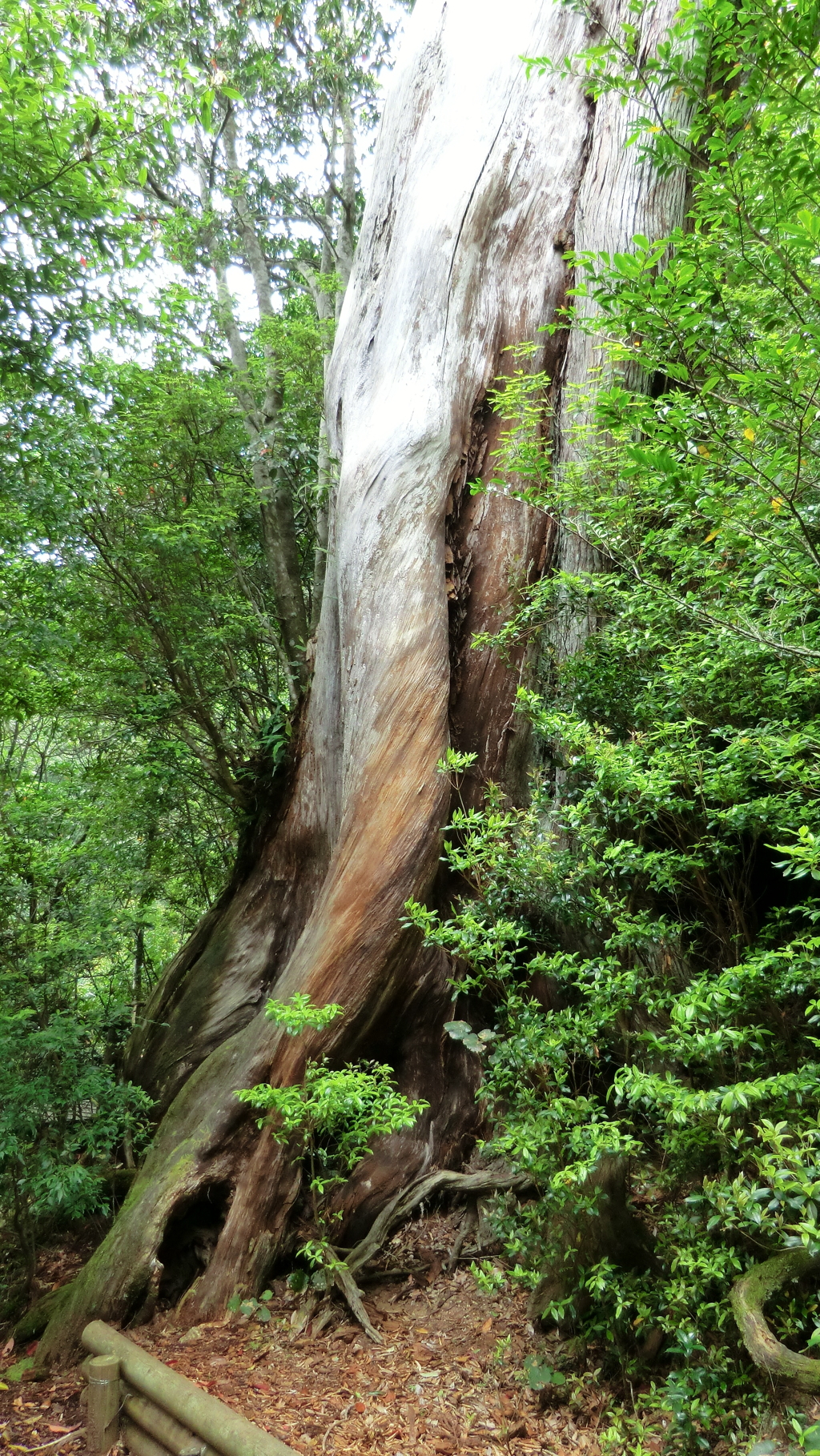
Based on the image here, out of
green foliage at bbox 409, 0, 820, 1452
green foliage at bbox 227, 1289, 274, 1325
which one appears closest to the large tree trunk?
green foliage at bbox 227, 1289, 274, 1325

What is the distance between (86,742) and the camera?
22.2 feet

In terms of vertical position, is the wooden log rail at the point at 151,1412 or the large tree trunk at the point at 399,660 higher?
the large tree trunk at the point at 399,660

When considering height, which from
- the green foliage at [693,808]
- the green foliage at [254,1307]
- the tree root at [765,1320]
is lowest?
the green foliage at [254,1307]

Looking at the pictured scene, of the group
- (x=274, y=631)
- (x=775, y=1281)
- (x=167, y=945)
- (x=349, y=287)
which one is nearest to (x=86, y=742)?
(x=274, y=631)

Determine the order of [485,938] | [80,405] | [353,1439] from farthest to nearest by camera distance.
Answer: [80,405]
[485,938]
[353,1439]

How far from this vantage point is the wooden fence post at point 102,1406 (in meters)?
3.21

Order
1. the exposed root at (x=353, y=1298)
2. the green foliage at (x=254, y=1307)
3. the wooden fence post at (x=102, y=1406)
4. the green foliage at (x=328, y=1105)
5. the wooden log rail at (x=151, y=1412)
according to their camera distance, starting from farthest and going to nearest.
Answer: the green foliage at (x=254, y=1307), the exposed root at (x=353, y=1298), the wooden fence post at (x=102, y=1406), the green foliage at (x=328, y=1105), the wooden log rail at (x=151, y=1412)

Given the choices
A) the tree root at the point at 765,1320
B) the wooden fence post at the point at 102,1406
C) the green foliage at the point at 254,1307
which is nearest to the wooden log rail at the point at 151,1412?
the wooden fence post at the point at 102,1406

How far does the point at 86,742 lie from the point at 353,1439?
5208mm

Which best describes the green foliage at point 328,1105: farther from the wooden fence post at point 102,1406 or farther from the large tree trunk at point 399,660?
the wooden fence post at point 102,1406

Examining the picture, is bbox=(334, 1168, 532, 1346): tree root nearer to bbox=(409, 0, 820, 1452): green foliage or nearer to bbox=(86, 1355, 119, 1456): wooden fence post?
bbox=(409, 0, 820, 1452): green foliage

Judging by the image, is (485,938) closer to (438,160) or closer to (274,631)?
(274,631)

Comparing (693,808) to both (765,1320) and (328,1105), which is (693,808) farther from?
(328,1105)

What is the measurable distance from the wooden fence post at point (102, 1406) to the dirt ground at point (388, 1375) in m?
0.11
